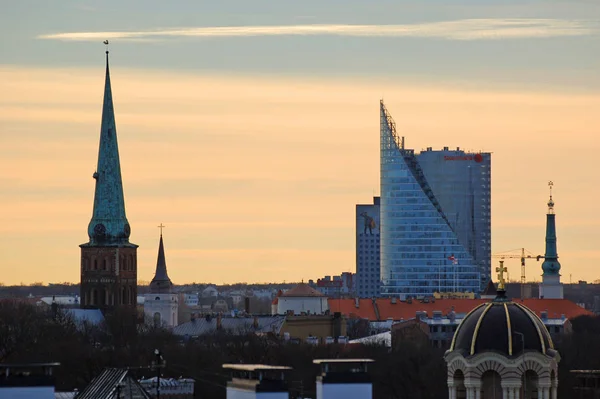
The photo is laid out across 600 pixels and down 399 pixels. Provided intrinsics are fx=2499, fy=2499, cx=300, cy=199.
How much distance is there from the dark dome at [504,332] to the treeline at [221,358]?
51.5 m

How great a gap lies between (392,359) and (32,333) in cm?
3184

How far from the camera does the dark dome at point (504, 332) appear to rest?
80250 millimetres

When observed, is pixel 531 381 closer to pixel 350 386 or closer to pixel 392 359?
pixel 350 386

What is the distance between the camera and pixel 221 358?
172m

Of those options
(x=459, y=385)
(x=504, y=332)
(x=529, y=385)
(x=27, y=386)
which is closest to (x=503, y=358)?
(x=504, y=332)

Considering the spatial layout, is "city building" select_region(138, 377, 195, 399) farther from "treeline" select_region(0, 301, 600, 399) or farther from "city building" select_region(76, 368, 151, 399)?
"city building" select_region(76, 368, 151, 399)

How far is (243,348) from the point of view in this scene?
184 metres

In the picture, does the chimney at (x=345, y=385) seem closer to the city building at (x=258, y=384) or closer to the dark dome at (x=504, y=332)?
the city building at (x=258, y=384)

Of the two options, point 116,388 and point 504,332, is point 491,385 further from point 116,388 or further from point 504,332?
point 116,388

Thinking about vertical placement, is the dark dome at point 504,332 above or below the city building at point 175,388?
above

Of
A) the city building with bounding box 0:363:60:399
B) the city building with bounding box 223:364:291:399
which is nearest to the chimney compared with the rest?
the city building with bounding box 223:364:291:399

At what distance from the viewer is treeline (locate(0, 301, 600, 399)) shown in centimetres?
14862

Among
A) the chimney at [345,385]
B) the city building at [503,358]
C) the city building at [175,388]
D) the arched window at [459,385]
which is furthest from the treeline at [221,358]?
the chimney at [345,385]

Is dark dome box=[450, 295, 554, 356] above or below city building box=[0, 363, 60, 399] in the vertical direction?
above
